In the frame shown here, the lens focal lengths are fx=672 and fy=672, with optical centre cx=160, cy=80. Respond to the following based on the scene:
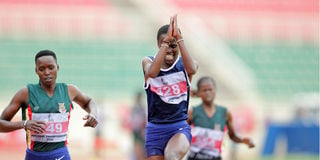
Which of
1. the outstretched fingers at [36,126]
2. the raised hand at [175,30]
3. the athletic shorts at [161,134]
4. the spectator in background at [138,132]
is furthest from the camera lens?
the spectator in background at [138,132]

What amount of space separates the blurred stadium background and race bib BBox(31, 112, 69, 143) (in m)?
16.6

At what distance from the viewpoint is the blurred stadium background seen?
1048 inches

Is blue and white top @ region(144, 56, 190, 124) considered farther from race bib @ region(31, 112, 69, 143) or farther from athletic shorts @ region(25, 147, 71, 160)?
athletic shorts @ region(25, 147, 71, 160)

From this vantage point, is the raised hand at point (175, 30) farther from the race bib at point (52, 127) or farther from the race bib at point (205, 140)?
the race bib at point (205, 140)

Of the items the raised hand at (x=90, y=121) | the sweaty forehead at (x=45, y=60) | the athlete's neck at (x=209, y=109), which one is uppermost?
the sweaty forehead at (x=45, y=60)

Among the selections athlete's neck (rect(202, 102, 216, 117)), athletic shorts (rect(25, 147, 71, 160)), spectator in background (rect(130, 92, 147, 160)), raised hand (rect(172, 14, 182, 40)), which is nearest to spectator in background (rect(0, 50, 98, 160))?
athletic shorts (rect(25, 147, 71, 160))

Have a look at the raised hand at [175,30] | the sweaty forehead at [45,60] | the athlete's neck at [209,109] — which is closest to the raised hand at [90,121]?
the sweaty forehead at [45,60]

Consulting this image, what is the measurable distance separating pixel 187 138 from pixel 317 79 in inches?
923

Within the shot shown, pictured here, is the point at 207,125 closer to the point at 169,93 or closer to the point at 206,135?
the point at 206,135

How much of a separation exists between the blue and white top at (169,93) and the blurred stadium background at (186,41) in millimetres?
16347

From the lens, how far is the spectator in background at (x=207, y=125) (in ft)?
29.5

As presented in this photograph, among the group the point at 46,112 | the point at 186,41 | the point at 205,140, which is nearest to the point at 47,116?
the point at 46,112

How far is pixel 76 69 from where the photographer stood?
27.1m

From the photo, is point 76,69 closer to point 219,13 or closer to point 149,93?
point 219,13
